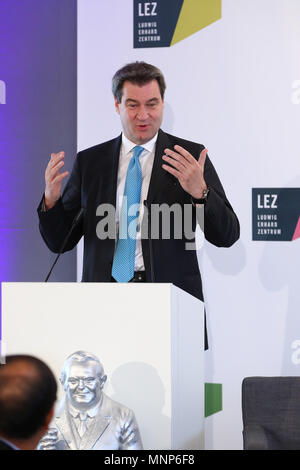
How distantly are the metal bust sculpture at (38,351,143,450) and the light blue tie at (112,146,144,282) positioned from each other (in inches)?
43.8

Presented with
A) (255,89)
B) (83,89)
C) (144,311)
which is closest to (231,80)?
(255,89)

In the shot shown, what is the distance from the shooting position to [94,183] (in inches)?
131

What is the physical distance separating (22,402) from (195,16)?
10.6 feet

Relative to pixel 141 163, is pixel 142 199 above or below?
below

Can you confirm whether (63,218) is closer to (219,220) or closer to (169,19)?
(219,220)

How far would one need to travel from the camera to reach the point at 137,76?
136 inches

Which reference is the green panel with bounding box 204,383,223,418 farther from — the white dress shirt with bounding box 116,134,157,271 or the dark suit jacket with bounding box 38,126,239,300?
the white dress shirt with bounding box 116,134,157,271

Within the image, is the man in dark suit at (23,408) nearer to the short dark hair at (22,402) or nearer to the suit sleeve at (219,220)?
the short dark hair at (22,402)

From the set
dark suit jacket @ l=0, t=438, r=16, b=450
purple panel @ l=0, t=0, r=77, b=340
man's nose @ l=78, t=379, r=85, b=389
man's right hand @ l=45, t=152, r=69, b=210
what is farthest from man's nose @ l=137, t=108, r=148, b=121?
dark suit jacket @ l=0, t=438, r=16, b=450

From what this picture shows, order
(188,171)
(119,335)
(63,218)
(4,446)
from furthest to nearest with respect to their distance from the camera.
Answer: (63,218) < (188,171) < (119,335) < (4,446)

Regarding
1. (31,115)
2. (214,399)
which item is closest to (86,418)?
(214,399)

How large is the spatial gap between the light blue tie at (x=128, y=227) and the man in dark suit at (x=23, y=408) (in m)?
1.37

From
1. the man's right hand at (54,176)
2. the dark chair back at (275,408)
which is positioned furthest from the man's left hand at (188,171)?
the dark chair back at (275,408)

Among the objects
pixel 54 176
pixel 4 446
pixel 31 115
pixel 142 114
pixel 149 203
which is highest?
pixel 31 115
